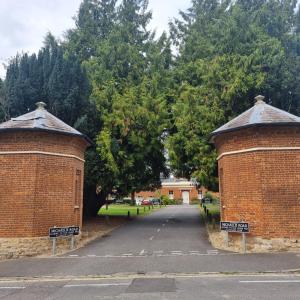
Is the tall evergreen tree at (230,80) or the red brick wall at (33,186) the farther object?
the tall evergreen tree at (230,80)

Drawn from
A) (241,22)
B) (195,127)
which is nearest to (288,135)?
(195,127)

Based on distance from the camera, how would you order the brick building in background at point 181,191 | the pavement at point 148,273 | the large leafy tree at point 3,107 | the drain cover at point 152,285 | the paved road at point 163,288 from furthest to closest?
the brick building in background at point 181,191
the large leafy tree at point 3,107
the drain cover at point 152,285
the pavement at point 148,273
the paved road at point 163,288

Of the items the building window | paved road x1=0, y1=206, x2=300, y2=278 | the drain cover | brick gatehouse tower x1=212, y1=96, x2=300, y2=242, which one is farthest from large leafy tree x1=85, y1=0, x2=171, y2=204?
the drain cover

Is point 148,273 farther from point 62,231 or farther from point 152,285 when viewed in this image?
point 62,231

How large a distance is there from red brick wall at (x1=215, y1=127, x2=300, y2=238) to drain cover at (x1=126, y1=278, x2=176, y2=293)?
6059mm

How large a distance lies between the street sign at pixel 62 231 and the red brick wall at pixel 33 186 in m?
0.62

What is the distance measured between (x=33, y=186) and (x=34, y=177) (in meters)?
0.37

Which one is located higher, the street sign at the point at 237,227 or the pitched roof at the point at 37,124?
the pitched roof at the point at 37,124

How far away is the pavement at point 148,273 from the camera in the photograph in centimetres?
862

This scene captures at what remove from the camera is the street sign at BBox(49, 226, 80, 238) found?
Answer: 47.4 ft

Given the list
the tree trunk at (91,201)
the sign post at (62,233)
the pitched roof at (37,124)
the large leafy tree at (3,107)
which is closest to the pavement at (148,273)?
the sign post at (62,233)

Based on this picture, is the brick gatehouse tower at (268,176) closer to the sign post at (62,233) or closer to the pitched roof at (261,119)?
the pitched roof at (261,119)

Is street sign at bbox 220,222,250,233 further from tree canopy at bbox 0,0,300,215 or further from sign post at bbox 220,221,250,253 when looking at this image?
tree canopy at bbox 0,0,300,215

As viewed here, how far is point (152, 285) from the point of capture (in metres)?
9.35
